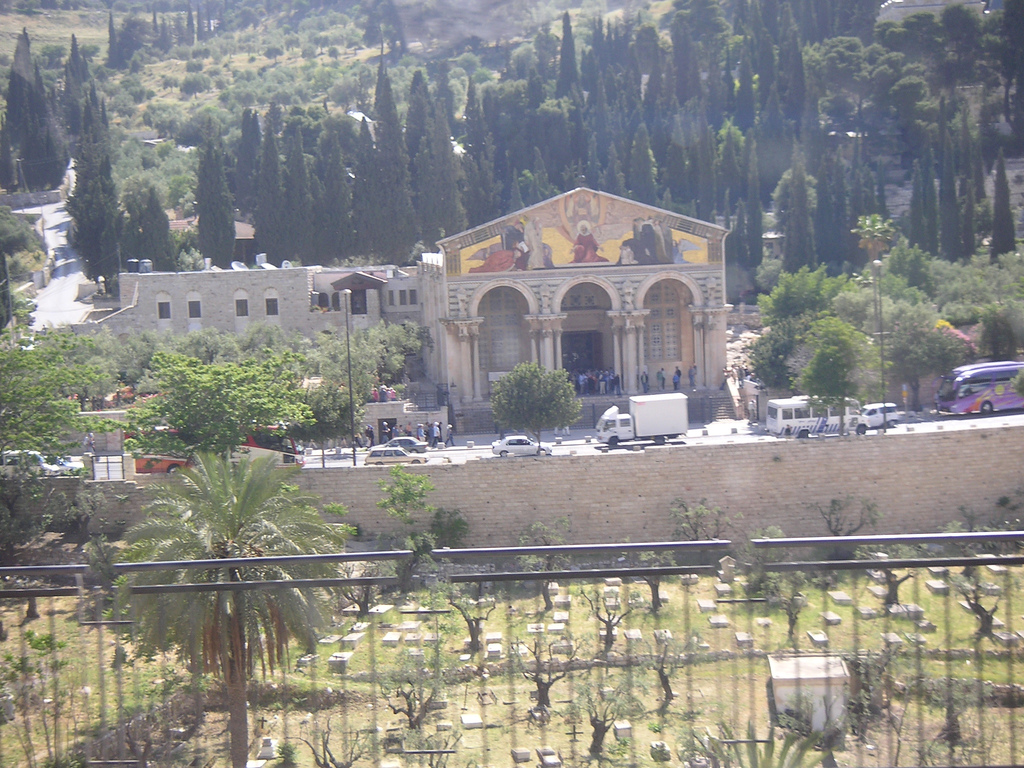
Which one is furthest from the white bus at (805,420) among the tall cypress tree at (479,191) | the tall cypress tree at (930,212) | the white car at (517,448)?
the tall cypress tree at (479,191)

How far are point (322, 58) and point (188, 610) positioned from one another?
126 meters

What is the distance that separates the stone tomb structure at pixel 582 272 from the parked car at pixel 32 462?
46.9ft

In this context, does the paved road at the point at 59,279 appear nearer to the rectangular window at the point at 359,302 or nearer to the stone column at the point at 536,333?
the rectangular window at the point at 359,302

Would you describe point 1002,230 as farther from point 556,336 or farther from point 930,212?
point 556,336

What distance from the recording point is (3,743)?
6156 millimetres

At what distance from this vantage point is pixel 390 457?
2583 centimetres

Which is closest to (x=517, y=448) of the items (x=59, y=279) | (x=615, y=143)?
(x=59, y=279)

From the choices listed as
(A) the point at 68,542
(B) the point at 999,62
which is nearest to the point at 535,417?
(A) the point at 68,542

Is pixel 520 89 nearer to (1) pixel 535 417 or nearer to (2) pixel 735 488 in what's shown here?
(1) pixel 535 417

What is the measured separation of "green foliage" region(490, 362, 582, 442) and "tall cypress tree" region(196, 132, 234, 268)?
21.7m

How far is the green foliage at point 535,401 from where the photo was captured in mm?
28812

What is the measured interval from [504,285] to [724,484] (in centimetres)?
1347

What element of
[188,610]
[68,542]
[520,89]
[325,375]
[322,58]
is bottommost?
[68,542]

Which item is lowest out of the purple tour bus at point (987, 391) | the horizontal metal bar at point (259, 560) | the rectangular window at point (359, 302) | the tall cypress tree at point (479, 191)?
the horizontal metal bar at point (259, 560)
